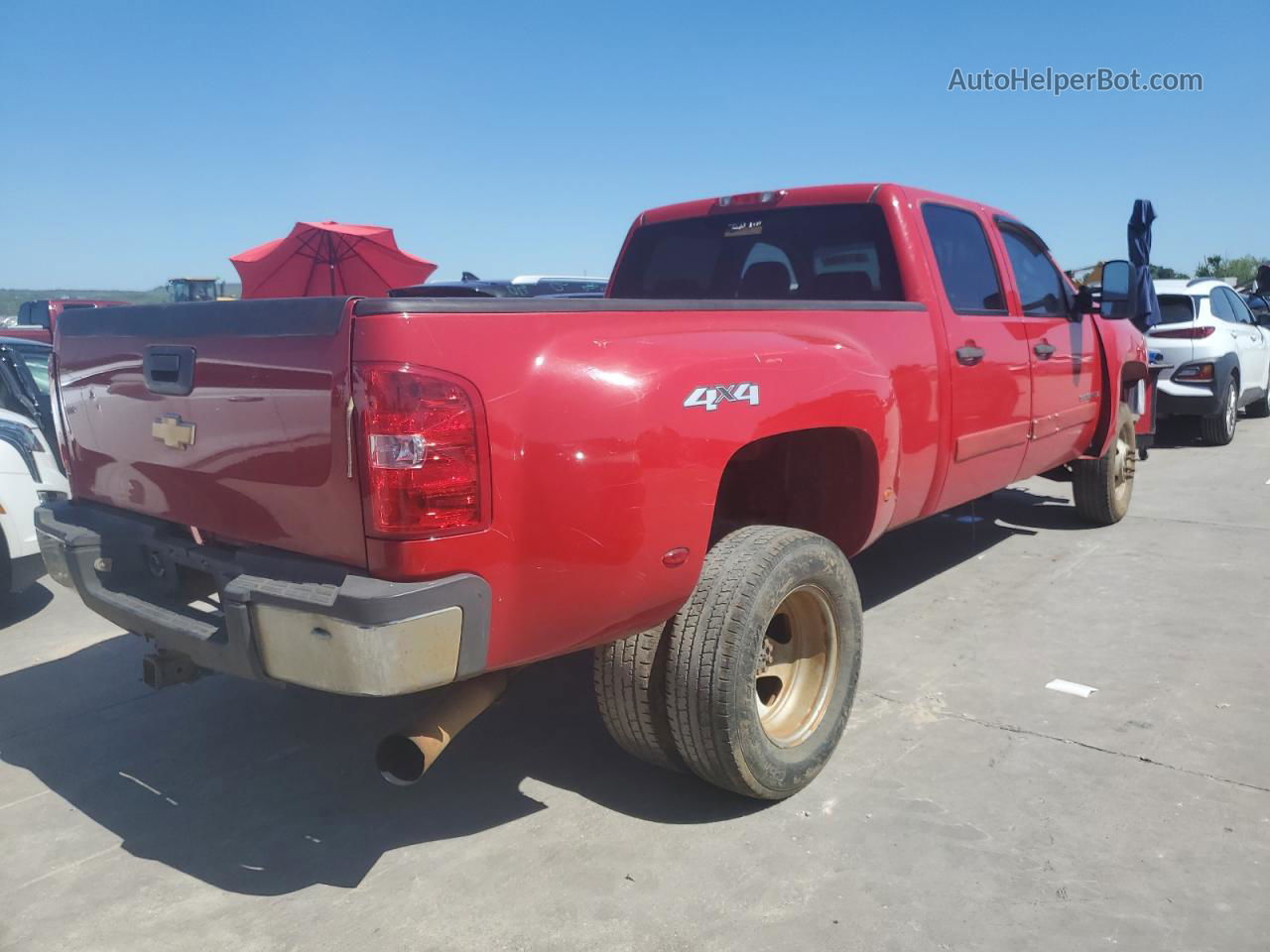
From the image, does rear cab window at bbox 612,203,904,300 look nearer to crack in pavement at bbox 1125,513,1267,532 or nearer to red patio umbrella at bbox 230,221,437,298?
crack in pavement at bbox 1125,513,1267,532

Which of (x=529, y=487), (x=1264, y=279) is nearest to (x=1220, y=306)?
(x=1264, y=279)

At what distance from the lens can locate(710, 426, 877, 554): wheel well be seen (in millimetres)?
3580

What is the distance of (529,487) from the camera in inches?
92.5

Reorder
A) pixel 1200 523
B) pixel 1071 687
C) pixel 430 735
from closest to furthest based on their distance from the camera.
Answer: pixel 430 735, pixel 1071 687, pixel 1200 523

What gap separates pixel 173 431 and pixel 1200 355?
33.4 ft

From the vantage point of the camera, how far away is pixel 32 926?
104 inches

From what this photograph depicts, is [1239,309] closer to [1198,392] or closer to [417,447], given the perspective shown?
[1198,392]

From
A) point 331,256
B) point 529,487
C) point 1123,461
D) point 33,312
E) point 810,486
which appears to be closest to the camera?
point 529,487

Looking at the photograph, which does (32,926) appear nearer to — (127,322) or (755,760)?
(127,322)

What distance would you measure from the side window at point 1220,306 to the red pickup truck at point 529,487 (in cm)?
794

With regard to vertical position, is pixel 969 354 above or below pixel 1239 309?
below

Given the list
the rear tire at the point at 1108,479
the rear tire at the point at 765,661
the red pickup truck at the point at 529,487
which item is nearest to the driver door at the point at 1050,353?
the rear tire at the point at 1108,479

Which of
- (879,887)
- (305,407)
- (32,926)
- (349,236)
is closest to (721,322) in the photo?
(305,407)

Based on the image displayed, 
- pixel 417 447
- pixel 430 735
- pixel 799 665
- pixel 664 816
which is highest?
pixel 417 447
